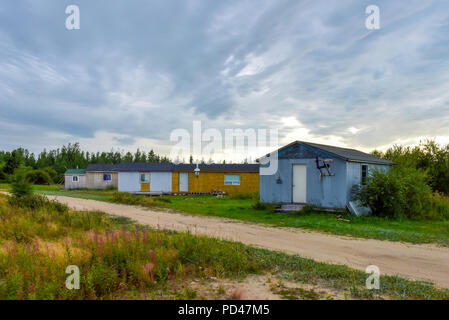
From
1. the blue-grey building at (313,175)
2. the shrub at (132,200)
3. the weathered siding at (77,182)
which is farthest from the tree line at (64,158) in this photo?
the blue-grey building at (313,175)

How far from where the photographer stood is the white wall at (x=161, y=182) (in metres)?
29.2

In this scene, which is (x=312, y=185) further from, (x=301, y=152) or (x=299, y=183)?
(x=301, y=152)

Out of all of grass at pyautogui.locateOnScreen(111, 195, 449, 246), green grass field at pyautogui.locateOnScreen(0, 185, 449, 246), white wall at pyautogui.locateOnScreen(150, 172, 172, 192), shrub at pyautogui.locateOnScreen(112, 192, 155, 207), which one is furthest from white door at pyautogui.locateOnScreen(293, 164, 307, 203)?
white wall at pyautogui.locateOnScreen(150, 172, 172, 192)

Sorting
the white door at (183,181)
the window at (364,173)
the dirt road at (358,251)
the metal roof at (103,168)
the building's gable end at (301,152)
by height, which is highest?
the building's gable end at (301,152)

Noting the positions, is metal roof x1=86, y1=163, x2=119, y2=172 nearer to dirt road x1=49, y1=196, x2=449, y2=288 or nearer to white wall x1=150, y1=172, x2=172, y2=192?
white wall x1=150, y1=172, x2=172, y2=192

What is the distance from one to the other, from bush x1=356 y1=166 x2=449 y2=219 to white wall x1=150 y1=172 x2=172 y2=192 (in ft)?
64.9

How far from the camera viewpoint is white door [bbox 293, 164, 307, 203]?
49.3ft

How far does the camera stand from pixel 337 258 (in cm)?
616

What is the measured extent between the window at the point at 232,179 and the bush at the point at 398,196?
53.5ft

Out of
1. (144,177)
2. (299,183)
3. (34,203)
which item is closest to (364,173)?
(299,183)

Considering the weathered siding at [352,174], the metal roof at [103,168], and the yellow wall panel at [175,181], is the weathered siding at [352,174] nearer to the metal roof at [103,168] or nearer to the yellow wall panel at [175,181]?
the yellow wall panel at [175,181]

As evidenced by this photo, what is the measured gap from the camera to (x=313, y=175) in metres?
14.7
